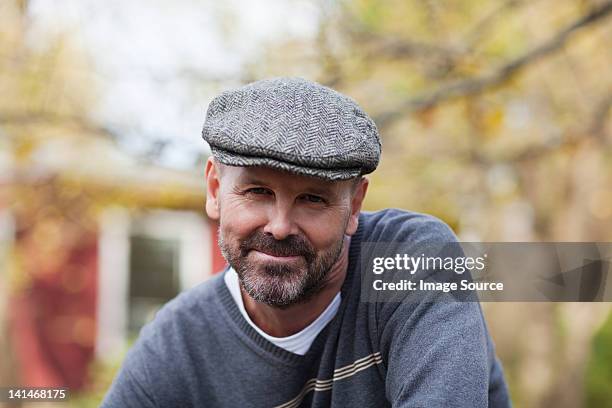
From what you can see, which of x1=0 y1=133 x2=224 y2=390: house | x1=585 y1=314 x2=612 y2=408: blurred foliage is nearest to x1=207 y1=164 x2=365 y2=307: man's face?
x1=0 y1=133 x2=224 y2=390: house

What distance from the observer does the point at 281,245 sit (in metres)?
2.22

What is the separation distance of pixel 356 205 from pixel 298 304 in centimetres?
37

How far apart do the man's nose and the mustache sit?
0.02m

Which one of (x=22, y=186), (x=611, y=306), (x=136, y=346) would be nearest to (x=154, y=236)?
(x=22, y=186)

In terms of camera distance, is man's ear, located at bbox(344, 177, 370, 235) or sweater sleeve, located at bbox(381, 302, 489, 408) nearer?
sweater sleeve, located at bbox(381, 302, 489, 408)

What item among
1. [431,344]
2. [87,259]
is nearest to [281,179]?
[431,344]

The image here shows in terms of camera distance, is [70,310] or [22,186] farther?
[70,310]

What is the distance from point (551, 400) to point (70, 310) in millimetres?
6863

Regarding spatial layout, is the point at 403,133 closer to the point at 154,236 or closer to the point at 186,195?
the point at 186,195

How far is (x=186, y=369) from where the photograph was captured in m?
2.66

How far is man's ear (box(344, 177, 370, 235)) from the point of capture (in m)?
2.42

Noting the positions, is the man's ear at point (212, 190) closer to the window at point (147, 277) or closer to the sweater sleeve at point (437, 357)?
the sweater sleeve at point (437, 357)

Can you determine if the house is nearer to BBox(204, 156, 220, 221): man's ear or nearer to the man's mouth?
BBox(204, 156, 220, 221): man's ear

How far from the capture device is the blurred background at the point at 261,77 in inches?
245
